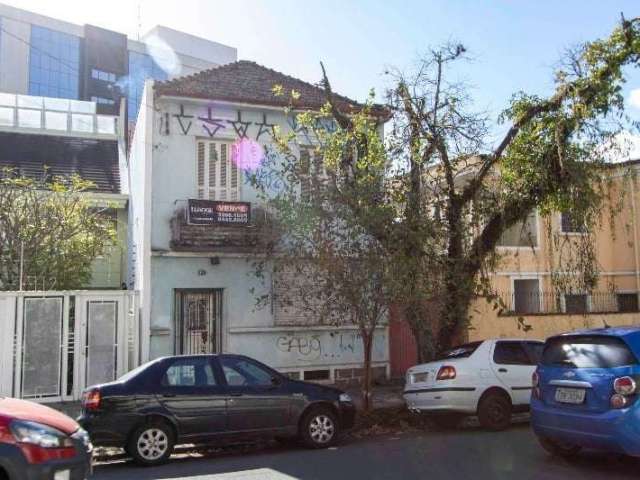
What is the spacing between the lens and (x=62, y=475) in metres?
5.15

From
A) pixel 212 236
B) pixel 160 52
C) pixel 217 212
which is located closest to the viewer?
pixel 212 236

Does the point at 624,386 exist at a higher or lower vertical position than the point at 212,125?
lower

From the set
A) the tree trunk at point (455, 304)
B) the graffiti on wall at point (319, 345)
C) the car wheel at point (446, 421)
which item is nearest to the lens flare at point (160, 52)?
the graffiti on wall at point (319, 345)

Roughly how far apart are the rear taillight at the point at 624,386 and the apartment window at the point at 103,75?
6683cm

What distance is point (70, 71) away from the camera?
65.1m

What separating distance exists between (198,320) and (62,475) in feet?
29.7

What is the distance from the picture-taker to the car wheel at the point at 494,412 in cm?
994

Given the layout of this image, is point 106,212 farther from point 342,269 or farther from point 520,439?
point 520,439

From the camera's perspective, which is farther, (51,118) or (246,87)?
(51,118)

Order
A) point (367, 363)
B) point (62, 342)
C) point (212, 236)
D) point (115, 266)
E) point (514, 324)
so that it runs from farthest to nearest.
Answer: point (115, 266) → point (514, 324) → point (212, 236) → point (62, 342) → point (367, 363)

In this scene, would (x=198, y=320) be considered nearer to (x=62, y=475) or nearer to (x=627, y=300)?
(x=62, y=475)

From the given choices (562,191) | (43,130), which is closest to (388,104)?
(562,191)

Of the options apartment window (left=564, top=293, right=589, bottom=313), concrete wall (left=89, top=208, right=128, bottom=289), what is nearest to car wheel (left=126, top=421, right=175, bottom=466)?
concrete wall (left=89, top=208, right=128, bottom=289)

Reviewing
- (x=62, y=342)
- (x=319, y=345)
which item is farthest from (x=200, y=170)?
(x=319, y=345)
